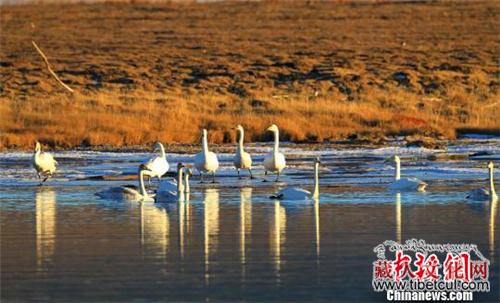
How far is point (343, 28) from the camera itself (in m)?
59.5

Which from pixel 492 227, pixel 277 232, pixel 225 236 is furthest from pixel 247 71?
pixel 225 236

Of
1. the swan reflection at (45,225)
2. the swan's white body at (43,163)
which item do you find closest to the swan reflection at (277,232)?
the swan reflection at (45,225)

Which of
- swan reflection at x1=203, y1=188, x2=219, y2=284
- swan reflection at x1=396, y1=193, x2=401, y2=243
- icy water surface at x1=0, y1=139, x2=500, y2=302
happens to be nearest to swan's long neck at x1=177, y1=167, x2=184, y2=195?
icy water surface at x1=0, y1=139, x2=500, y2=302

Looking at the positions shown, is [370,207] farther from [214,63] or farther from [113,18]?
[113,18]

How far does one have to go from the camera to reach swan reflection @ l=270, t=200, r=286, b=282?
32.7ft

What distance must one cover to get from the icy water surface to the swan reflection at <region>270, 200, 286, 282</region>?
0.02m

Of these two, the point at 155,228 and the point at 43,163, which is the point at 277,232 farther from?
the point at 43,163

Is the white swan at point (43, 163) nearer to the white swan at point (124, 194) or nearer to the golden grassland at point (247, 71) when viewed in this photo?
the white swan at point (124, 194)

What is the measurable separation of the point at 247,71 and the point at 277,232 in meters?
33.1

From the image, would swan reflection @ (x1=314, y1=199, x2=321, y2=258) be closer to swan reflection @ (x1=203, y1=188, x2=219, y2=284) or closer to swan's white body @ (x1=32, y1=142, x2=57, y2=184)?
swan reflection @ (x1=203, y1=188, x2=219, y2=284)

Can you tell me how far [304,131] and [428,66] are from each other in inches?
802

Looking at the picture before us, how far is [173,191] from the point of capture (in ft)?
49.8

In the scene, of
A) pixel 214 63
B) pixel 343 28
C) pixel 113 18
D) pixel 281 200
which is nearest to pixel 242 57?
pixel 214 63

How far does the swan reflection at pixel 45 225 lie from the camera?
1036 centimetres
